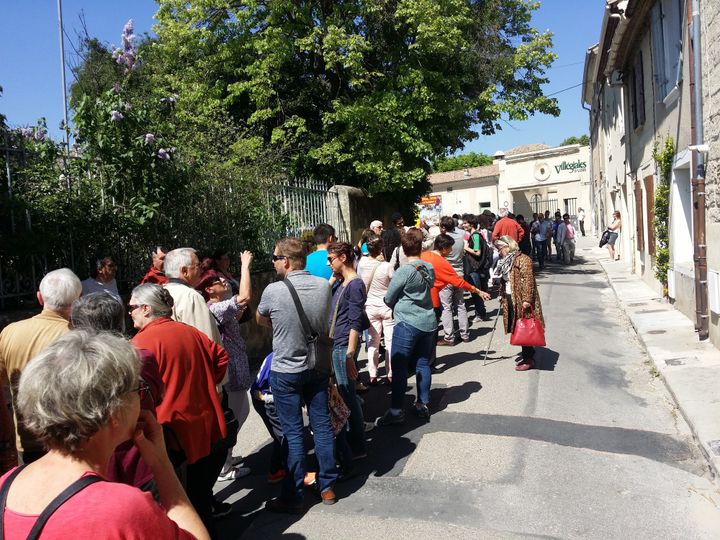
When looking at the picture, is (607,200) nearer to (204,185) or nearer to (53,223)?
(204,185)

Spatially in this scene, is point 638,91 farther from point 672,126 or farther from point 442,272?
point 442,272

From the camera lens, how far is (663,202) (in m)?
11.1

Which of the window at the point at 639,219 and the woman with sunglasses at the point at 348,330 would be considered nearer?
the woman with sunglasses at the point at 348,330

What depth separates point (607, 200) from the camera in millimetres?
26469

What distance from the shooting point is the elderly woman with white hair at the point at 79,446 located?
157 cm

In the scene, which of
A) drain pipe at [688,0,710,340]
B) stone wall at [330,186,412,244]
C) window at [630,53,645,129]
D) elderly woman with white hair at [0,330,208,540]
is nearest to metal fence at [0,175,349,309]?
stone wall at [330,186,412,244]

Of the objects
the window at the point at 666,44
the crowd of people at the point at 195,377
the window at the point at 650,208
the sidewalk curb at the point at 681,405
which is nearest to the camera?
the crowd of people at the point at 195,377

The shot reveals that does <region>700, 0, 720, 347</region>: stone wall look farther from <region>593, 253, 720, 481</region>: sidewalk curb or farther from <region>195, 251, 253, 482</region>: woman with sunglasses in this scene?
<region>195, 251, 253, 482</region>: woman with sunglasses

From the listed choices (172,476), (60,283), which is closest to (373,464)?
(60,283)

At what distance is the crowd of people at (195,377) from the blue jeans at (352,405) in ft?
0.04

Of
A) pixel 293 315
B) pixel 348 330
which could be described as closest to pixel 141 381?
pixel 293 315

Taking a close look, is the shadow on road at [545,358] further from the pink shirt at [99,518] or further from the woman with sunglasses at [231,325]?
the pink shirt at [99,518]

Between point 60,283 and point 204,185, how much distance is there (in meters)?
5.40

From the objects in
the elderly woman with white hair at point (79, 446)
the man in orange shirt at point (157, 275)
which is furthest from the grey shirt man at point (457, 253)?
the elderly woman with white hair at point (79, 446)
